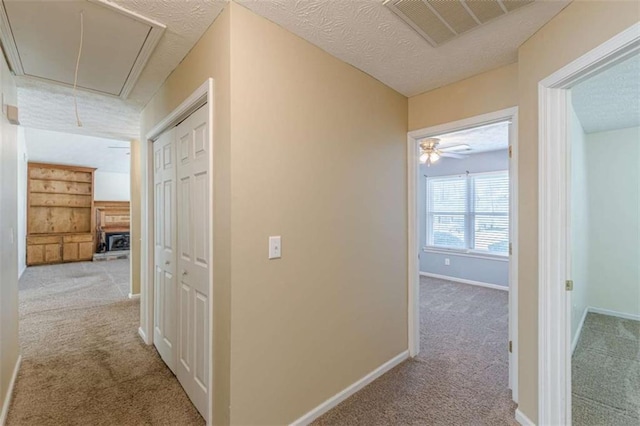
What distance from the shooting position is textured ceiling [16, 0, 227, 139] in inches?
60.6

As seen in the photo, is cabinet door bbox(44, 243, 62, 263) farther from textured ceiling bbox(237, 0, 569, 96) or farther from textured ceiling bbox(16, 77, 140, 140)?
textured ceiling bbox(237, 0, 569, 96)

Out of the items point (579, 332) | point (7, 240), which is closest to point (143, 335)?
point (7, 240)

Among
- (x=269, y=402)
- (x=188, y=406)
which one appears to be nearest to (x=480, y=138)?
(x=269, y=402)

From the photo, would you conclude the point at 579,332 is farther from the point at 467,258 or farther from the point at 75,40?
the point at 75,40

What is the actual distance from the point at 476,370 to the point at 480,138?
129 inches

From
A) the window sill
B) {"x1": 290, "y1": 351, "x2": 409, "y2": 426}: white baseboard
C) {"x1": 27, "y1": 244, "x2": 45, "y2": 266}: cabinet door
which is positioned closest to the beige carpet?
{"x1": 290, "y1": 351, "x2": 409, "y2": 426}: white baseboard

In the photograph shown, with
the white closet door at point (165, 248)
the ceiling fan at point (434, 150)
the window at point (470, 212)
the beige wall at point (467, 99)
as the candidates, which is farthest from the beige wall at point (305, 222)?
the window at point (470, 212)

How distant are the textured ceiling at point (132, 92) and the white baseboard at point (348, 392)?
2.42m

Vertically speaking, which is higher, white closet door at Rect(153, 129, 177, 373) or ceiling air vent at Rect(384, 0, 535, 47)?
ceiling air vent at Rect(384, 0, 535, 47)

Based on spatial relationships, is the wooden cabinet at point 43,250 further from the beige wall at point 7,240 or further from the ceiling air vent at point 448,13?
the ceiling air vent at point 448,13

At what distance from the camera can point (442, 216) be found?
6.00m

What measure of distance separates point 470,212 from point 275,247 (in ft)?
16.3

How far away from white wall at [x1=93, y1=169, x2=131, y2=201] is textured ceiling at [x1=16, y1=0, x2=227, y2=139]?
16.7ft

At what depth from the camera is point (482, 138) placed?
4.37 meters
